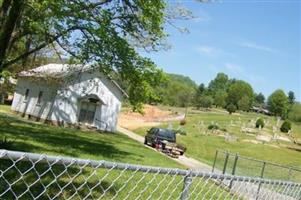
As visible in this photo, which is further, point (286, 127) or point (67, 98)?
point (286, 127)

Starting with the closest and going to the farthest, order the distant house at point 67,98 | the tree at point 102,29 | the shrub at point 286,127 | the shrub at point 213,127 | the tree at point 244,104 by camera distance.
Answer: the tree at point 102,29, the distant house at point 67,98, the shrub at point 213,127, the shrub at point 286,127, the tree at point 244,104

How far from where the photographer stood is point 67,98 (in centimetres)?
4538

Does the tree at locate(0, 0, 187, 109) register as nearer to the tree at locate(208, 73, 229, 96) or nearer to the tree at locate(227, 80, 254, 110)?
the tree at locate(227, 80, 254, 110)

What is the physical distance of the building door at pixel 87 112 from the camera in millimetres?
46816

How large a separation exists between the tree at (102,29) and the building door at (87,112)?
24.6m

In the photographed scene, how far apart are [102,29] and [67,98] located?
27237mm

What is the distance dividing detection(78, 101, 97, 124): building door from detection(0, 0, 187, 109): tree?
24574mm

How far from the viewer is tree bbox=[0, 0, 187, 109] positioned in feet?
57.8

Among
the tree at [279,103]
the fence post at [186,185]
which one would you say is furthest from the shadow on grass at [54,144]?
the tree at [279,103]

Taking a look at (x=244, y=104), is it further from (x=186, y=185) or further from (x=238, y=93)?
(x=186, y=185)

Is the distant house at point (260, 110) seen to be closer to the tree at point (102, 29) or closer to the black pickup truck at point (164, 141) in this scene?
the black pickup truck at point (164, 141)

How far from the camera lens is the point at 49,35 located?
19984mm

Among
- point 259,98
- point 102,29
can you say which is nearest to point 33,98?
point 102,29

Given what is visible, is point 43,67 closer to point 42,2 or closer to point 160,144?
point 160,144
